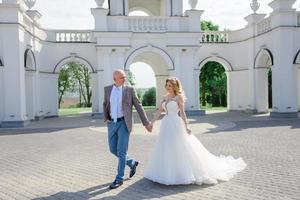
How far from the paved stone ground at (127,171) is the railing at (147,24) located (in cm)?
1121

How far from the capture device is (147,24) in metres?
25.4

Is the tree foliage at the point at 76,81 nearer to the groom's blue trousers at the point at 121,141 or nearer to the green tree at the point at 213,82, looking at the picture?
the green tree at the point at 213,82

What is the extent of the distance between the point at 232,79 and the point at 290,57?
7512mm

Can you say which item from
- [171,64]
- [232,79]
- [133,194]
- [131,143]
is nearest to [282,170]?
[133,194]

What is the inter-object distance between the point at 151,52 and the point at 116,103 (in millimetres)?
18925

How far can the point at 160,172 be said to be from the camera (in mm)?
7230

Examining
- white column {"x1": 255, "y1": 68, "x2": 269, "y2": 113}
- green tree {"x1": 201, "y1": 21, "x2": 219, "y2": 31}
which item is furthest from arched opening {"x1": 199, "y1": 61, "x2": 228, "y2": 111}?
white column {"x1": 255, "y1": 68, "x2": 269, "y2": 113}

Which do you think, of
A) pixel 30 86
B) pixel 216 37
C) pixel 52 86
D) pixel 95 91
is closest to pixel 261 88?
pixel 216 37

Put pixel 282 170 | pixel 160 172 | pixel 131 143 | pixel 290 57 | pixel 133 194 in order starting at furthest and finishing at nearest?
1. pixel 290 57
2. pixel 131 143
3. pixel 282 170
4. pixel 160 172
5. pixel 133 194

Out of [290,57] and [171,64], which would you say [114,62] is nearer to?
[171,64]

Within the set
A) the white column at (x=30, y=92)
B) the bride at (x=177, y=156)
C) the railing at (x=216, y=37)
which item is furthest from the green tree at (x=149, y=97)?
the bride at (x=177, y=156)

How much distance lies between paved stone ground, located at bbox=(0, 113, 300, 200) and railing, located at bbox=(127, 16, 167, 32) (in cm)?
1121

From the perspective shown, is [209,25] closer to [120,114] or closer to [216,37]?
[216,37]

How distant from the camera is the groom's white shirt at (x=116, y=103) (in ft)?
24.0
